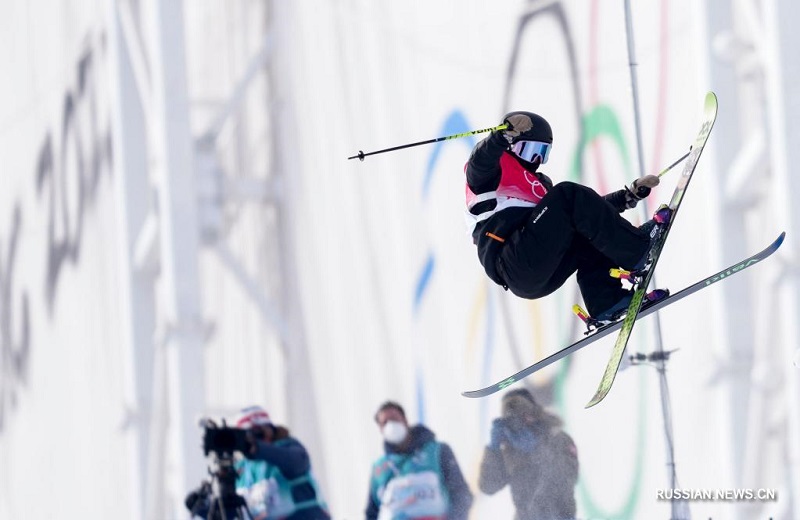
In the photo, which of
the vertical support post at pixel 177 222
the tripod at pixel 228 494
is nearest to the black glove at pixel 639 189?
the tripod at pixel 228 494

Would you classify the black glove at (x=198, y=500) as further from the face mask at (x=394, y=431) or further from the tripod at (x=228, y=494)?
the face mask at (x=394, y=431)

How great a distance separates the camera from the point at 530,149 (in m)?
5.96

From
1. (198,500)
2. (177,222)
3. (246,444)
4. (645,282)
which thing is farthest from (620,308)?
(177,222)

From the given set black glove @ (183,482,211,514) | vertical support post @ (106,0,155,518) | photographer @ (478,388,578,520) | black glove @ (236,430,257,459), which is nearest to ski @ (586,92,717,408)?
photographer @ (478,388,578,520)

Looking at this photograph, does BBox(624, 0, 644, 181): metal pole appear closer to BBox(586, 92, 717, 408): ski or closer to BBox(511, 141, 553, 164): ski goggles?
BBox(586, 92, 717, 408): ski

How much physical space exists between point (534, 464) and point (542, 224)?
1.71 metres

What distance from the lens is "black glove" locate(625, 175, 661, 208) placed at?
5805 millimetres

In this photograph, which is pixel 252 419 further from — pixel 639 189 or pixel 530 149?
pixel 639 189

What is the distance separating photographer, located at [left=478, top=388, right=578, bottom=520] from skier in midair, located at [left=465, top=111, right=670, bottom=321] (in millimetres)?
1110

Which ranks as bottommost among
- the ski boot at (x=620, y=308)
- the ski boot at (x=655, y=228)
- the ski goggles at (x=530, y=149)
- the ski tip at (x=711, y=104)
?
the ski boot at (x=620, y=308)

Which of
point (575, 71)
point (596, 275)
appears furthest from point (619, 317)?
point (575, 71)

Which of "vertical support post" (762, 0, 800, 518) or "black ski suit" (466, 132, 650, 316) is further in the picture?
"vertical support post" (762, 0, 800, 518)

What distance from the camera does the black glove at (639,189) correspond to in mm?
5805

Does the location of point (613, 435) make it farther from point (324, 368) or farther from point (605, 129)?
point (324, 368)
